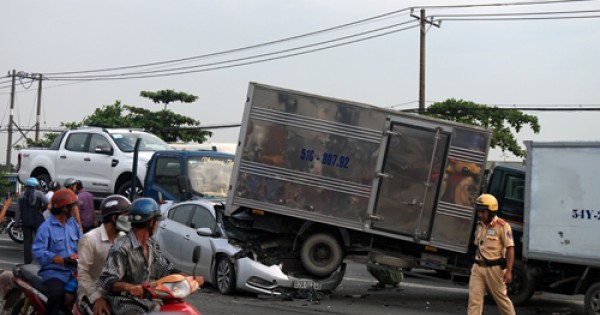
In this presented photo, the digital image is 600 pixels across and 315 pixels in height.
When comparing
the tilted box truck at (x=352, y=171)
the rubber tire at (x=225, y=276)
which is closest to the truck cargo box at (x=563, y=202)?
the tilted box truck at (x=352, y=171)

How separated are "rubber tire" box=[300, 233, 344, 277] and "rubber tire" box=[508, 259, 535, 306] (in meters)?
2.70

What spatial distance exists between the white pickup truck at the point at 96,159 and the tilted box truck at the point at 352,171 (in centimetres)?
603

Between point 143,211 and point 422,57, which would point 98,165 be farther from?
point 422,57

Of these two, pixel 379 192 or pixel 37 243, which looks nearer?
pixel 37 243

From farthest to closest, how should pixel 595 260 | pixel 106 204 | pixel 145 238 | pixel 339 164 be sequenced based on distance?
pixel 339 164, pixel 595 260, pixel 106 204, pixel 145 238

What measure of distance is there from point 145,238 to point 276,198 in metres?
7.20

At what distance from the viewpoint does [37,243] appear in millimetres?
7543

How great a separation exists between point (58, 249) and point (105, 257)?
1.14m

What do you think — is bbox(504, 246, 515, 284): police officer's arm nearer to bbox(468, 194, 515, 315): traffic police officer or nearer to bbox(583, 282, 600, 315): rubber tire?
bbox(468, 194, 515, 315): traffic police officer

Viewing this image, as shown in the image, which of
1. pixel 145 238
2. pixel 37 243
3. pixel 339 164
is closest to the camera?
pixel 145 238

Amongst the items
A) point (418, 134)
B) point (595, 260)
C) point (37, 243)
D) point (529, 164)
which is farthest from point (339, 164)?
point (37, 243)

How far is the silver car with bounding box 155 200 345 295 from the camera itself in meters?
13.0

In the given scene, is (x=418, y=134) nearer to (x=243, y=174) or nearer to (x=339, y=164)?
(x=339, y=164)

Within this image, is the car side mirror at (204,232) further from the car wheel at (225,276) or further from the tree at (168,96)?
the tree at (168,96)
